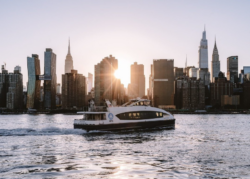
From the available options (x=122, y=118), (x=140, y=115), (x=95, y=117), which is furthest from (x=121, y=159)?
(x=140, y=115)

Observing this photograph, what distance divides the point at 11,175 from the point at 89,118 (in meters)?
26.1

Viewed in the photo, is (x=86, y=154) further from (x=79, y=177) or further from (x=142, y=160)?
(x=79, y=177)

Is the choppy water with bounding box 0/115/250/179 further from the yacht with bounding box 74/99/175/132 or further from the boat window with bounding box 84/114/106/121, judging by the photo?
the boat window with bounding box 84/114/106/121

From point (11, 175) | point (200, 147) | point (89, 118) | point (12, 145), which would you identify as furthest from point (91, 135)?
point (11, 175)

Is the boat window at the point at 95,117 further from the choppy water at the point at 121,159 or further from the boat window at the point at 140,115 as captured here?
the choppy water at the point at 121,159

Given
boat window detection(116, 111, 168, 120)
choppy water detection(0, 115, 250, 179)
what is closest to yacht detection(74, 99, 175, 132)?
boat window detection(116, 111, 168, 120)

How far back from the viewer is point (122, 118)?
A: 47281 mm

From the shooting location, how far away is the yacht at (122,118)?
4541 centimetres

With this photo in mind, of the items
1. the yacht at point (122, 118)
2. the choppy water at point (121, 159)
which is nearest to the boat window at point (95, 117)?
the yacht at point (122, 118)

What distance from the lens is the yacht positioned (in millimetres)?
45406

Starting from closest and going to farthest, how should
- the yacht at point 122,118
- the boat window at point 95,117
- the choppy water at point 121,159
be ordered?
the choppy water at point 121,159, the yacht at point 122,118, the boat window at point 95,117

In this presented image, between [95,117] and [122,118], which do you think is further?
[122,118]

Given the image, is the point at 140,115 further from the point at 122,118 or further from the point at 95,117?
the point at 95,117

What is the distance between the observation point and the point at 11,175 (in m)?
20.4
